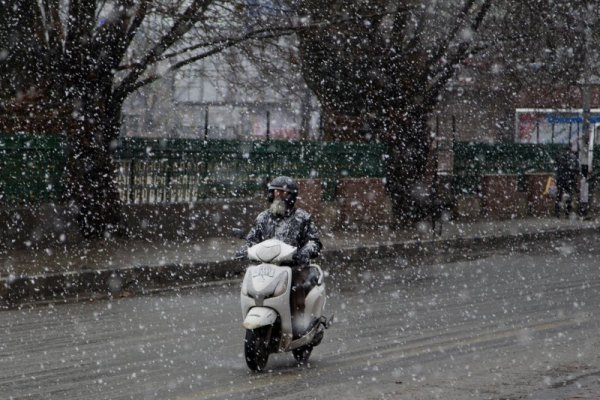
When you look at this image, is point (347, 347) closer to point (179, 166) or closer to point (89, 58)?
point (89, 58)

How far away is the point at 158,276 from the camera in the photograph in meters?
16.4

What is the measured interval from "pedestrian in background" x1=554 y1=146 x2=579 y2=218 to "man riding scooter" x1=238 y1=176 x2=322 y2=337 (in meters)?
21.5

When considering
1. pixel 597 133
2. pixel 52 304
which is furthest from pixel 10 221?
pixel 597 133

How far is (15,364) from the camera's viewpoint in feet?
31.6

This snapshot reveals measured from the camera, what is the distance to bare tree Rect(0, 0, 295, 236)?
19.1 metres

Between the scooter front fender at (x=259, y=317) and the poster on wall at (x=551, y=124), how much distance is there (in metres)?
23.2

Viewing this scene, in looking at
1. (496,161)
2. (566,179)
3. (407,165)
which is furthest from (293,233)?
(566,179)

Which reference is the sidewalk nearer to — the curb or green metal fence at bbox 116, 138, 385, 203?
the curb

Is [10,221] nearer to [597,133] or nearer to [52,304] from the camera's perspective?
[52,304]

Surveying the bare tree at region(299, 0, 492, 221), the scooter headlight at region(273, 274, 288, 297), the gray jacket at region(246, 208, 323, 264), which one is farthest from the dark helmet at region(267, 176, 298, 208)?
the bare tree at region(299, 0, 492, 221)

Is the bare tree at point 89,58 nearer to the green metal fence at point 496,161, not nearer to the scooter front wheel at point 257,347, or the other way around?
the scooter front wheel at point 257,347

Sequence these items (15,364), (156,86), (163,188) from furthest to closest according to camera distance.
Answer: (156,86), (163,188), (15,364)

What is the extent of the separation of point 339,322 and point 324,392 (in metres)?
3.92

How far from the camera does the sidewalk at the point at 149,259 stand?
14.8 m
